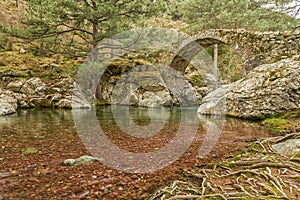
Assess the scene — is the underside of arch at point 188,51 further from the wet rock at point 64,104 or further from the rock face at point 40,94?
the wet rock at point 64,104

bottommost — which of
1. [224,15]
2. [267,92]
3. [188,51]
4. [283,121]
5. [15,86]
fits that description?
[283,121]

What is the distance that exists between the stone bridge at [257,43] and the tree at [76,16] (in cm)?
473

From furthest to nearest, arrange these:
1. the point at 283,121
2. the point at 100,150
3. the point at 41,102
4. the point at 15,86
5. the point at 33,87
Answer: the point at 33,87 < the point at 41,102 < the point at 15,86 < the point at 283,121 < the point at 100,150

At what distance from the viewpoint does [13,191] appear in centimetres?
302

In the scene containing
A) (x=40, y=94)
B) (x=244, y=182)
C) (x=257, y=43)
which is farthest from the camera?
(x=40, y=94)

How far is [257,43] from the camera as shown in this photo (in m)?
12.9

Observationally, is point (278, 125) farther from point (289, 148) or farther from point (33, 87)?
point (33, 87)

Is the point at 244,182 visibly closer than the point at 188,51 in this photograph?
Yes

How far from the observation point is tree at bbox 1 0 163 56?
43.8 feet

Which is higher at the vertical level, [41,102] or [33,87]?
[33,87]

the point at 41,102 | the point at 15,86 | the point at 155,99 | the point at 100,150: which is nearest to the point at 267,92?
the point at 100,150

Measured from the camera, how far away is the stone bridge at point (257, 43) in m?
11.2

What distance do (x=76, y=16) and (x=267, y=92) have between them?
1185 centimetres

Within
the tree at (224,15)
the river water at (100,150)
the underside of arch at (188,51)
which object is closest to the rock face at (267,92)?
the river water at (100,150)
